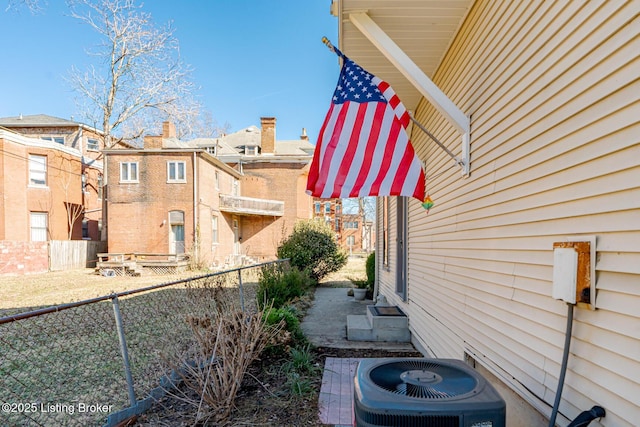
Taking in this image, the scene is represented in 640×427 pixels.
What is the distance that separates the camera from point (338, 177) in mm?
2883

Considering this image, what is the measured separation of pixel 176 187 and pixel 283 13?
10.8 m

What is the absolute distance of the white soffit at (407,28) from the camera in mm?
3047

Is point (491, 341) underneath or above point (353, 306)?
above

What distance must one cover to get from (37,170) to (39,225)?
299cm

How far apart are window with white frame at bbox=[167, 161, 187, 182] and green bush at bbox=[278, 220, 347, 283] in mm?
9465

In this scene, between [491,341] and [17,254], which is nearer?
[491,341]

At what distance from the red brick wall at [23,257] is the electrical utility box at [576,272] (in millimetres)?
20600

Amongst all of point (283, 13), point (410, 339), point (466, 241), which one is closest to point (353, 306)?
point (410, 339)

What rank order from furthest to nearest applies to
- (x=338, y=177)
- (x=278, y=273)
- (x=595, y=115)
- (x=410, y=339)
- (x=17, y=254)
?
(x=17, y=254) → (x=278, y=273) → (x=410, y=339) → (x=338, y=177) → (x=595, y=115)

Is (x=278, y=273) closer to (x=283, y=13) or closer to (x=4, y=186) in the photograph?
(x=283, y=13)

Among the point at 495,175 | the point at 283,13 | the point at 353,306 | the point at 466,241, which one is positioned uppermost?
the point at 283,13

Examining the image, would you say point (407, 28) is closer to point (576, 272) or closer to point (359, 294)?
point (576, 272)

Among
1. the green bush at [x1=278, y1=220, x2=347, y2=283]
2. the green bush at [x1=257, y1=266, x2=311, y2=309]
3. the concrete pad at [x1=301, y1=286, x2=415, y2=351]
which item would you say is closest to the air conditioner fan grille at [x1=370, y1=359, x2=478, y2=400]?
the concrete pad at [x1=301, y1=286, x2=415, y2=351]

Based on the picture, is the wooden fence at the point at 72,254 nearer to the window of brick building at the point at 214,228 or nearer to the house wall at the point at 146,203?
the house wall at the point at 146,203
